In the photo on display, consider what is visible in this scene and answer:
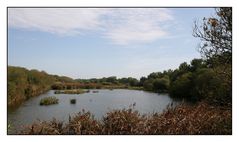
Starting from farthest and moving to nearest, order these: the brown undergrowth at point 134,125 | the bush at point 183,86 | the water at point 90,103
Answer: the bush at point 183,86 → the water at point 90,103 → the brown undergrowth at point 134,125

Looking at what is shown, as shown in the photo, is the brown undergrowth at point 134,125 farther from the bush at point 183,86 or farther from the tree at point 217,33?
the bush at point 183,86

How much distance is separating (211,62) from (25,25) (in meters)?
3.17

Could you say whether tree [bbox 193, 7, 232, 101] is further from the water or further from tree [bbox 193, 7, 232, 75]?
the water

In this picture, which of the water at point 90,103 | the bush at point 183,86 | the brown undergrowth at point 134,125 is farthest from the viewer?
the bush at point 183,86

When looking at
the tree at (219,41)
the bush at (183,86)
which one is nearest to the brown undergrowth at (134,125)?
the tree at (219,41)

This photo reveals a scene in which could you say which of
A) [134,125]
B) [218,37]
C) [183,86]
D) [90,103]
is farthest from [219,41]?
[183,86]

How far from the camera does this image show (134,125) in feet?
16.4

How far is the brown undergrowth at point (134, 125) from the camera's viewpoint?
486cm

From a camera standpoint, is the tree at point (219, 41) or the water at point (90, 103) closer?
the tree at point (219, 41)

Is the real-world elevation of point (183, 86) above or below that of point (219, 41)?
below

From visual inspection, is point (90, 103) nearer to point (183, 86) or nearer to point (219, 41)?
point (219, 41)

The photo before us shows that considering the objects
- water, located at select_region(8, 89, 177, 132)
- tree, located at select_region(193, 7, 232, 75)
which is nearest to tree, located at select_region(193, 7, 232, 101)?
tree, located at select_region(193, 7, 232, 75)

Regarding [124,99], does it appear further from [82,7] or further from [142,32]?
[82,7]

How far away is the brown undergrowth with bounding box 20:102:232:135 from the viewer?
486 centimetres
